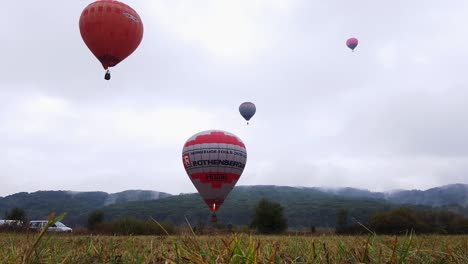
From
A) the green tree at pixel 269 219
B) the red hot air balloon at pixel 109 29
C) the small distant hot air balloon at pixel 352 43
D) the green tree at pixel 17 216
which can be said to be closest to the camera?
the red hot air balloon at pixel 109 29

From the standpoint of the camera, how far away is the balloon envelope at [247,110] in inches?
2174

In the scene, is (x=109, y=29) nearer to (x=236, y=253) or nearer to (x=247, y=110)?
(x=236, y=253)

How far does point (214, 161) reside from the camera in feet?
119

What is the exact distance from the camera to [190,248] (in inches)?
88.7

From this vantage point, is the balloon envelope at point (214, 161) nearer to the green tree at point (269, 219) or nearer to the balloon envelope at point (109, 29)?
the balloon envelope at point (109, 29)

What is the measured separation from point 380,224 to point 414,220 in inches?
372

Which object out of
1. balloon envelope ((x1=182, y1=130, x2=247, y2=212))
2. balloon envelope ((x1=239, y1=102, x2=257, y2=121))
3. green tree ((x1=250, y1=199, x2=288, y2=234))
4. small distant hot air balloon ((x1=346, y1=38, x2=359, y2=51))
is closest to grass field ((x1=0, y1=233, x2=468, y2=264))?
balloon envelope ((x1=182, y1=130, x2=247, y2=212))

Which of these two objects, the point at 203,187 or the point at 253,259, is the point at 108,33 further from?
the point at 253,259

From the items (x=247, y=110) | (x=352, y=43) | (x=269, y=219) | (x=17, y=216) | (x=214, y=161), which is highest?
(x=352, y=43)

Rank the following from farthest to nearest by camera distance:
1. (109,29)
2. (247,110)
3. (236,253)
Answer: (247,110) < (109,29) < (236,253)

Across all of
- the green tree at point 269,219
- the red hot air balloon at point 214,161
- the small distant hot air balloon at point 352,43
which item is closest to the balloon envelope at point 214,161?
the red hot air balloon at point 214,161

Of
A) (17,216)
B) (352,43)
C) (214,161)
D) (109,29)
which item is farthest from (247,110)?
(17,216)

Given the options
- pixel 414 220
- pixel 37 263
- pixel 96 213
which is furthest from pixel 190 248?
pixel 96 213

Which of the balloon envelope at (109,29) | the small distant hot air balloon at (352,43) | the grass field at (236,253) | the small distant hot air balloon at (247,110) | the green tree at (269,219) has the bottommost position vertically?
the grass field at (236,253)
